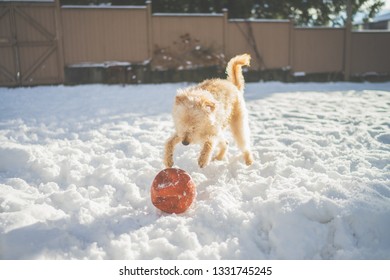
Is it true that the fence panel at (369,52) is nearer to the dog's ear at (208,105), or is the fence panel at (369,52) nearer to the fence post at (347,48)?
the fence post at (347,48)

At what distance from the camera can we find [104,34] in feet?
39.5

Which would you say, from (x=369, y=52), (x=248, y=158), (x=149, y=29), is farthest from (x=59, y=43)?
(x=369, y=52)

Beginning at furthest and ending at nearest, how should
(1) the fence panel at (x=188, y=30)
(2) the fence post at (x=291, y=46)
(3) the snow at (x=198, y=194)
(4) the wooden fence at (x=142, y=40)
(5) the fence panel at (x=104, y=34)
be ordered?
(2) the fence post at (x=291, y=46) → (1) the fence panel at (x=188, y=30) → (5) the fence panel at (x=104, y=34) → (4) the wooden fence at (x=142, y=40) → (3) the snow at (x=198, y=194)

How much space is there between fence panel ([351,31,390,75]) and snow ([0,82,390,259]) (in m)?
10.3

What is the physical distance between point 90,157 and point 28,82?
334 inches

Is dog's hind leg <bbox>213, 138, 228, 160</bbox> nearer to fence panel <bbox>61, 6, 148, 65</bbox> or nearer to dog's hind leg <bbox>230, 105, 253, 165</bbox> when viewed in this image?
dog's hind leg <bbox>230, 105, 253, 165</bbox>

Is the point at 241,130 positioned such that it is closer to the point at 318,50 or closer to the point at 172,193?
the point at 172,193

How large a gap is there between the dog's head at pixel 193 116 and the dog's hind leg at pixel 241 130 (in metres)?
0.87

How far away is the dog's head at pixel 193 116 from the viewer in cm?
346

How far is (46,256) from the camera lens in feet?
7.70

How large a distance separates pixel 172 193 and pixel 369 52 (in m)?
15.5

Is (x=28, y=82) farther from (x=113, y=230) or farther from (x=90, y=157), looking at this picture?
(x=113, y=230)

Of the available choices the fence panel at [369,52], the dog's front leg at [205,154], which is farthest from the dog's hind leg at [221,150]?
the fence panel at [369,52]

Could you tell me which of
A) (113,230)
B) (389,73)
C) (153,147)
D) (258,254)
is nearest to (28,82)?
(153,147)
